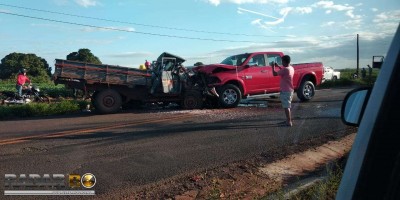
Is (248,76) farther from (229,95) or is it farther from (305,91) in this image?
(305,91)

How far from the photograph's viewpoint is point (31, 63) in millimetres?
53688

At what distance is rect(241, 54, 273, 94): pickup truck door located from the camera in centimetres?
1343

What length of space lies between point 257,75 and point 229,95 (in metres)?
1.33

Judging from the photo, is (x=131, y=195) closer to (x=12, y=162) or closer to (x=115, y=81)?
(x=12, y=162)

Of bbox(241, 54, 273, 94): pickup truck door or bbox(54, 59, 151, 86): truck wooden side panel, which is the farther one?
bbox(241, 54, 273, 94): pickup truck door

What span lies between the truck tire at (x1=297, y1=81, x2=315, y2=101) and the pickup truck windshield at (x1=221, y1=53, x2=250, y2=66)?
256cm

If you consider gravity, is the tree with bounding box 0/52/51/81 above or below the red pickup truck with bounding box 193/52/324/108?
above

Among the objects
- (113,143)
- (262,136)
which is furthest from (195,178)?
(262,136)

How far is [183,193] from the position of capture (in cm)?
451

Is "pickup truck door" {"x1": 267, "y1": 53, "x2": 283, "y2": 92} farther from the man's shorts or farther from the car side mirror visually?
the car side mirror
